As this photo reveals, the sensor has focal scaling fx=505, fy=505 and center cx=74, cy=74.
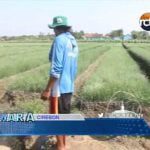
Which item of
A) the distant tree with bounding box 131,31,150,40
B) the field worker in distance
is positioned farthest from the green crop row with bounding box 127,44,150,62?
the distant tree with bounding box 131,31,150,40

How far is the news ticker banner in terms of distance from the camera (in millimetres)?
5094

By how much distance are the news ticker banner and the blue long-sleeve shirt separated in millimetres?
370

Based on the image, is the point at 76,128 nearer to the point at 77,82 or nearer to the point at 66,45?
the point at 66,45

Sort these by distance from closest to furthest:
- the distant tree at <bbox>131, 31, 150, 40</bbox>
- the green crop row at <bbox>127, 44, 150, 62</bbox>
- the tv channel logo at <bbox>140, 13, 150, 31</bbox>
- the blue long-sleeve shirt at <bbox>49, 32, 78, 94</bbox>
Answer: the blue long-sleeve shirt at <bbox>49, 32, 78, 94</bbox> → the tv channel logo at <bbox>140, 13, 150, 31</bbox> → the green crop row at <bbox>127, 44, 150, 62</bbox> → the distant tree at <bbox>131, 31, 150, 40</bbox>

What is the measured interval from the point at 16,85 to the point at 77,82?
2878mm

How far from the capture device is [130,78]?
11.4m

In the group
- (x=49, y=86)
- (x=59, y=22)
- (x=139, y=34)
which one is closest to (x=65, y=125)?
(x=49, y=86)

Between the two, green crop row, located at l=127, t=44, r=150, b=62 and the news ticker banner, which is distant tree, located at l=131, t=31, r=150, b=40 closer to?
green crop row, located at l=127, t=44, r=150, b=62

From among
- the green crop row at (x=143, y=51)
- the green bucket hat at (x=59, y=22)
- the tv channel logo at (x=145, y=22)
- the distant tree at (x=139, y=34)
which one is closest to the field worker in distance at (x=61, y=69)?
the green bucket hat at (x=59, y=22)

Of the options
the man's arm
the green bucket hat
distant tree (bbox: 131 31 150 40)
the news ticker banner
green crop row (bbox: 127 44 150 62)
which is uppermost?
the green bucket hat

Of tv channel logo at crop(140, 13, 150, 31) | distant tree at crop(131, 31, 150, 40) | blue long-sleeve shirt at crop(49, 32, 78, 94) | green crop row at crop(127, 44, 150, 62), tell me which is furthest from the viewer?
distant tree at crop(131, 31, 150, 40)

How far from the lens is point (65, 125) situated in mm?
5098

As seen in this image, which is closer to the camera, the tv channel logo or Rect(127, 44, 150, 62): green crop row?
the tv channel logo

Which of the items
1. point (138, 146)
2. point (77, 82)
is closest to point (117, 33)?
point (77, 82)
